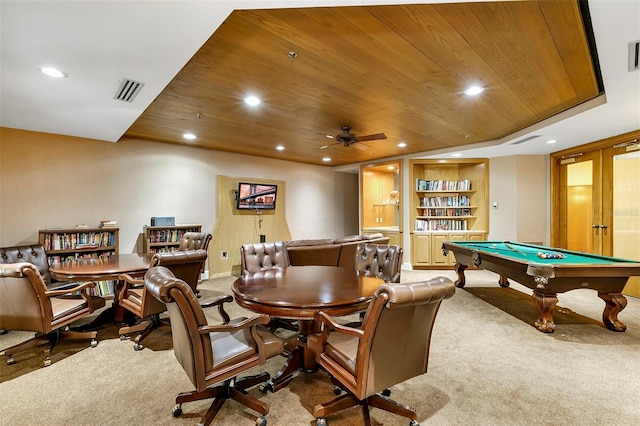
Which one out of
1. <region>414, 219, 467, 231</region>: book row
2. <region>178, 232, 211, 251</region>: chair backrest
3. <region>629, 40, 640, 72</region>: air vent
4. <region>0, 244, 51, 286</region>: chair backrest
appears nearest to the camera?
<region>629, 40, 640, 72</region>: air vent

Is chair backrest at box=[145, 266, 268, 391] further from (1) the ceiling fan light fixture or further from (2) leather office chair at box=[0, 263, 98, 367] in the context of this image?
(1) the ceiling fan light fixture

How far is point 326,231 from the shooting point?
8.29 m

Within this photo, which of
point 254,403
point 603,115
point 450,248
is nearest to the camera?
point 254,403

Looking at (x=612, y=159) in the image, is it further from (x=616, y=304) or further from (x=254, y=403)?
(x=254, y=403)

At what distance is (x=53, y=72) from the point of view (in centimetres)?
244

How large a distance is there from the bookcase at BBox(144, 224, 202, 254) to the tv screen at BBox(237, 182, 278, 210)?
1.27m

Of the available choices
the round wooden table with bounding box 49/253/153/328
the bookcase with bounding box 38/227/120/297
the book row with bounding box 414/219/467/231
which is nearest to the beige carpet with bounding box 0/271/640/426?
the round wooden table with bounding box 49/253/153/328

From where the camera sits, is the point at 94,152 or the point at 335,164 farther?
the point at 335,164

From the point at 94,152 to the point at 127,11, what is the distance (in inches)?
162

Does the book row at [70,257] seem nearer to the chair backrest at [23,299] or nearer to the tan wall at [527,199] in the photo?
the chair backrest at [23,299]

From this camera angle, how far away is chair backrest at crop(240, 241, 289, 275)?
3385mm

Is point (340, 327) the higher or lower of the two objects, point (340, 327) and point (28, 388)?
the higher

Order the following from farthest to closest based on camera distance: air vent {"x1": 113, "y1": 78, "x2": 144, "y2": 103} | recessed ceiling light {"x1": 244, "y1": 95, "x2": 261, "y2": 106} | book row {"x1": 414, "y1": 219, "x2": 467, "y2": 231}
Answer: book row {"x1": 414, "y1": 219, "x2": 467, "y2": 231} < recessed ceiling light {"x1": 244, "y1": 95, "x2": 261, "y2": 106} < air vent {"x1": 113, "y1": 78, "x2": 144, "y2": 103}

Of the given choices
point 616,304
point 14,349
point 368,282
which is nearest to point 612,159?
point 616,304
